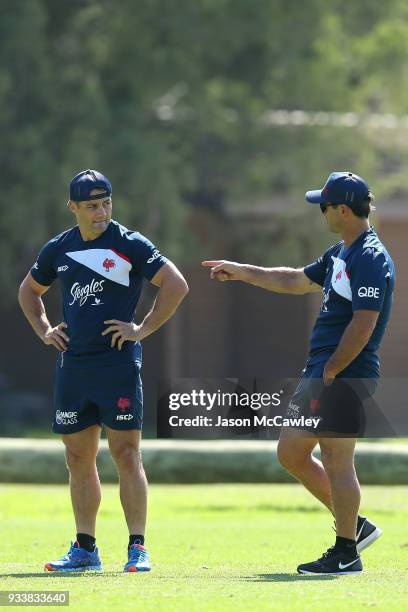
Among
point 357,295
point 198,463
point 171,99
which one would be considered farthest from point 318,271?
point 171,99

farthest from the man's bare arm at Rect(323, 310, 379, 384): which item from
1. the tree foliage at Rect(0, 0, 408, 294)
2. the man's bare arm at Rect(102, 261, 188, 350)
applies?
the tree foliage at Rect(0, 0, 408, 294)

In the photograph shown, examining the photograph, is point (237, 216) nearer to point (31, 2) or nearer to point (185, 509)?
point (31, 2)

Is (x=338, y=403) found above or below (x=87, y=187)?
below

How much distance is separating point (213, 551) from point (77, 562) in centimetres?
144

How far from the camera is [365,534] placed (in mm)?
8023

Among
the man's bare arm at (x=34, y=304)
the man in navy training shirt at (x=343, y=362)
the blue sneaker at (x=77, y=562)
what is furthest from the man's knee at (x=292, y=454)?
the man's bare arm at (x=34, y=304)

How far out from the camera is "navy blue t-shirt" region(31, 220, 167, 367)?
8.00 metres

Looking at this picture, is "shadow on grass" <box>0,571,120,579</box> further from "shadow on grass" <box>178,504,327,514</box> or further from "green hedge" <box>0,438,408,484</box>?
"green hedge" <box>0,438,408,484</box>

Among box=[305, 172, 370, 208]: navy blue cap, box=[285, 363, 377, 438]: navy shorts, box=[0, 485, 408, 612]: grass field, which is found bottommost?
box=[0, 485, 408, 612]: grass field

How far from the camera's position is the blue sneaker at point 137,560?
781 cm

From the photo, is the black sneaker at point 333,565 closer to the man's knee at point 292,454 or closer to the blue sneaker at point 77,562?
the man's knee at point 292,454

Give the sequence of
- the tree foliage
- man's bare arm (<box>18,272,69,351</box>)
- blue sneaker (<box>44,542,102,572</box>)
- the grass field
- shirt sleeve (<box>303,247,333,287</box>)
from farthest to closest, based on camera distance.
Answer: the tree foliage → man's bare arm (<box>18,272,69,351</box>) → shirt sleeve (<box>303,247,333,287</box>) → blue sneaker (<box>44,542,102,572</box>) → the grass field

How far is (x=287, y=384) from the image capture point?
322 inches

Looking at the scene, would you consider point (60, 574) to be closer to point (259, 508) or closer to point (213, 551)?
point (213, 551)
